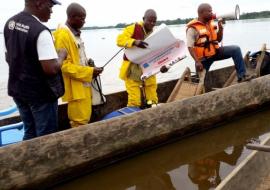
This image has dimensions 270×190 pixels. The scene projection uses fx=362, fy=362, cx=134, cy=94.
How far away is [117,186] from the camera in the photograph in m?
3.79

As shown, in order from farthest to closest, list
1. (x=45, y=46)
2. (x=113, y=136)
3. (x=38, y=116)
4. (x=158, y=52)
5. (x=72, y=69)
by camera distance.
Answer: (x=158, y=52) < (x=72, y=69) < (x=113, y=136) < (x=38, y=116) < (x=45, y=46)

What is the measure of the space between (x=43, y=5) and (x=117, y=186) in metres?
1.96

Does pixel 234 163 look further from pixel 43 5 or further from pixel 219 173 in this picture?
pixel 43 5

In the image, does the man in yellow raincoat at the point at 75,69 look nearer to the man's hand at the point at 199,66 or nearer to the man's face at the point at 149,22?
the man's face at the point at 149,22

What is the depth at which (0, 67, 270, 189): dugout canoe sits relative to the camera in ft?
10.3

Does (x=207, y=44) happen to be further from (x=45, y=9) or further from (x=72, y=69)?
(x=45, y=9)

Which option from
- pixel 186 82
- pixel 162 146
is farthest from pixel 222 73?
pixel 162 146

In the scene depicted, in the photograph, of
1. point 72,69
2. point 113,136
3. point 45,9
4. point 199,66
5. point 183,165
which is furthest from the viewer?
point 199,66

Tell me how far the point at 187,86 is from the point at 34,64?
2.86m

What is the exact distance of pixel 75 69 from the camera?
13.1ft

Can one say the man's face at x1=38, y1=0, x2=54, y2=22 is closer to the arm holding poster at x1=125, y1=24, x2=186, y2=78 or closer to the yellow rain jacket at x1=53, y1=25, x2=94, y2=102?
the yellow rain jacket at x1=53, y1=25, x2=94, y2=102

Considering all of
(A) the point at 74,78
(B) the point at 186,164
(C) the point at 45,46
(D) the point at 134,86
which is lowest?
(B) the point at 186,164

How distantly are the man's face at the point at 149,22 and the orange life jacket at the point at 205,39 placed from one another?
33.2 inches

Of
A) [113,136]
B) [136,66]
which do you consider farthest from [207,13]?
[113,136]
